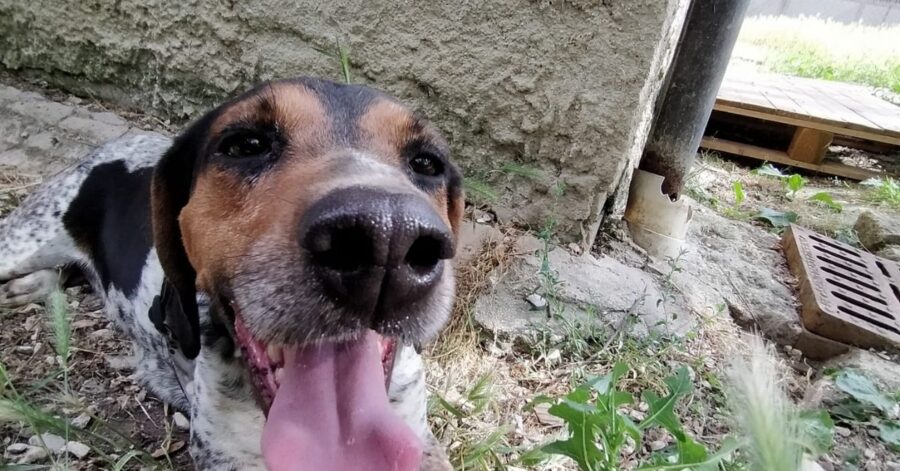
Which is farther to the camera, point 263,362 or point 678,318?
point 678,318

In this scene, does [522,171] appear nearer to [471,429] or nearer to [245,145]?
[471,429]

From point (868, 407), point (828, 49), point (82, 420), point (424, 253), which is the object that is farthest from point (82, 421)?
point (828, 49)

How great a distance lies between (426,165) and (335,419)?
0.84 m

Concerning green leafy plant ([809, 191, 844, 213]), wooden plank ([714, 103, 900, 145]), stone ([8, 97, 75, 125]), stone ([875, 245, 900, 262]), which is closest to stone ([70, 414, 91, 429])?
stone ([8, 97, 75, 125])

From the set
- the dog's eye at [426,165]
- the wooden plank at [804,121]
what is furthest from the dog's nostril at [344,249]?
the wooden plank at [804,121]

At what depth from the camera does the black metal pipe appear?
3.44m

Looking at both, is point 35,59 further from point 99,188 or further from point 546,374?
point 546,374

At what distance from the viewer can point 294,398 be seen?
158cm

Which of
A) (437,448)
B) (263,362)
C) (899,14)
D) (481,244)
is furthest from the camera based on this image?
(899,14)

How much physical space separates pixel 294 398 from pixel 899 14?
24.2 meters

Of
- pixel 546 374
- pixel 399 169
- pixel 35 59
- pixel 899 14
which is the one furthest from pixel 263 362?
pixel 899 14

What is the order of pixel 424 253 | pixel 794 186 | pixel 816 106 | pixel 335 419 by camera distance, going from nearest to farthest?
pixel 424 253 < pixel 335 419 < pixel 794 186 < pixel 816 106

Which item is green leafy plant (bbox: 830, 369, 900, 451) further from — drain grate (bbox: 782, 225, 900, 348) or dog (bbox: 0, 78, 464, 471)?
dog (bbox: 0, 78, 464, 471)

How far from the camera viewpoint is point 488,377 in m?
2.54
